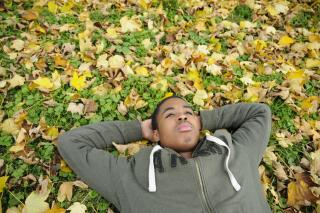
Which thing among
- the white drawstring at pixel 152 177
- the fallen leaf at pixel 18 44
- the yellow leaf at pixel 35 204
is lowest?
the yellow leaf at pixel 35 204

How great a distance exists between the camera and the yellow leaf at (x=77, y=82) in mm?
3824

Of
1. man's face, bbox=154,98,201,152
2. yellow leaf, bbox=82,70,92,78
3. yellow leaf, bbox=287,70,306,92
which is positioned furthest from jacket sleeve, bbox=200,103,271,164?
yellow leaf, bbox=82,70,92,78

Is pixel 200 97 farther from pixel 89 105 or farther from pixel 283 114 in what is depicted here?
pixel 89 105

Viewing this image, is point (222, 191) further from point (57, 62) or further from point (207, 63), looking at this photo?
point (57, 62)

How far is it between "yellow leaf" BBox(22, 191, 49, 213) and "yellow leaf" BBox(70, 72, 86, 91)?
132 centimetres

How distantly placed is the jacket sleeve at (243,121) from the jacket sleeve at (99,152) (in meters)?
0.77

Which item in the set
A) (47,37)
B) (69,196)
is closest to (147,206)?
(69,196)

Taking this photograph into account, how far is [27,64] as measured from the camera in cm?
395

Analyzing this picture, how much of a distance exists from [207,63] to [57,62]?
1.86 meters

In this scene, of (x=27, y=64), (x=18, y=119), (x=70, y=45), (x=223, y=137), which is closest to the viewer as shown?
(x=223, y=137)

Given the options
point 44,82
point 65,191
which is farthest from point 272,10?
point 65,191

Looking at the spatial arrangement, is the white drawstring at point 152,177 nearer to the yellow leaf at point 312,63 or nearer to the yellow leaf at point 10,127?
the yellow leaf at point 10,127

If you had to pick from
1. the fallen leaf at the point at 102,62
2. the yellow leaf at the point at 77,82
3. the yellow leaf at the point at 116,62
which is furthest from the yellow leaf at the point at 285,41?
the yellow leaf at the point at 77,82

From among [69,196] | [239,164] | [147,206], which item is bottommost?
[69,196]
